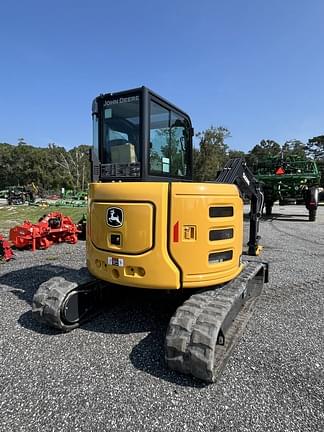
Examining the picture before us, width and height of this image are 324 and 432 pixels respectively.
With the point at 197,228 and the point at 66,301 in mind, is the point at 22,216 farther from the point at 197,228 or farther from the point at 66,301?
the point at 197,228

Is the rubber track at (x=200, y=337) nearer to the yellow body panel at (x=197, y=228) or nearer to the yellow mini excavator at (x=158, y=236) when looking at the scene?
Result: the yellow mini excavator at (x=158, y=236)

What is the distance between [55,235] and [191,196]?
703 cm

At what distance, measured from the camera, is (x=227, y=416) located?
92.7 inches

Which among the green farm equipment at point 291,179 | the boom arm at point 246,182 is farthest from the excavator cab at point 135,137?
the green farm equipment at point 291,179

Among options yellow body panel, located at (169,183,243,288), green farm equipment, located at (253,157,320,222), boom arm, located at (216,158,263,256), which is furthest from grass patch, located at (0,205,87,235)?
yellow body panel, located at (169,183,243,288)

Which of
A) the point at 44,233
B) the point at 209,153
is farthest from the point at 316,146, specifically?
the point at 44,233

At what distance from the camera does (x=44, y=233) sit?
8.54 metres

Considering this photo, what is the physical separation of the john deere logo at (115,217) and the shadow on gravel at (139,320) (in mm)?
1020

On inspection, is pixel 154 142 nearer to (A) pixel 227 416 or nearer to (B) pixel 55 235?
(A) pixel 227 416

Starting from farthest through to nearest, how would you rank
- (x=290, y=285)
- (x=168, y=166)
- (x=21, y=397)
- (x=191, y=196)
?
(x=290, y=285), (x=168, y=166), (x=191, y=196), (x=21, y=397)

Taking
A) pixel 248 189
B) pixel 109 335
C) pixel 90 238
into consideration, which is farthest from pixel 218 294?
pixel 248 189

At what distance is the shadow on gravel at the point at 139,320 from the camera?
2990mm

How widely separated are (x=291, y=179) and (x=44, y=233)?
472 inches

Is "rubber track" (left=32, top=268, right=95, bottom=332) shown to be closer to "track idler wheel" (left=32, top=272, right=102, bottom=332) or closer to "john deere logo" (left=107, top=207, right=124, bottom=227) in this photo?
"track idler wheel" (left=32, top=272, right=102, bottom=332)
